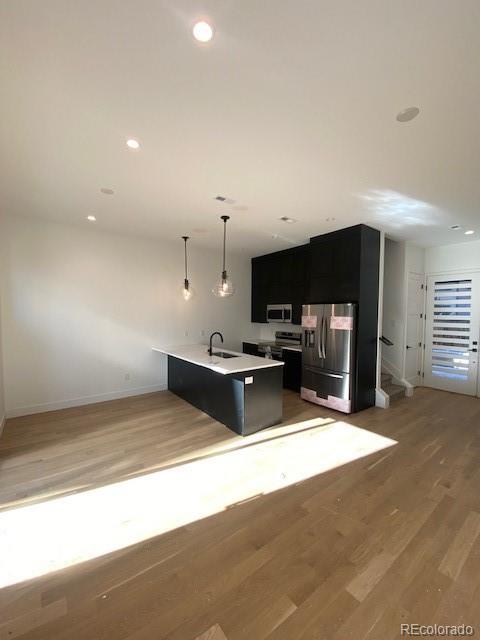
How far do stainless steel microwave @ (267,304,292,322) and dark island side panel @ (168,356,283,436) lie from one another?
2205 mm

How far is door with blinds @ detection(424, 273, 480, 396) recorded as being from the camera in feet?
16.2

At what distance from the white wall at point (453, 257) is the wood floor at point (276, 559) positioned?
3.61 meters

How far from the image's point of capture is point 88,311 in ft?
14.7

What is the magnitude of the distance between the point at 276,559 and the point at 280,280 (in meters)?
4.89

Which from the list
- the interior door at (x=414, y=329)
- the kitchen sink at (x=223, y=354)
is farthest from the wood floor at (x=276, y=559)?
the interior door at (x=414, y=329)

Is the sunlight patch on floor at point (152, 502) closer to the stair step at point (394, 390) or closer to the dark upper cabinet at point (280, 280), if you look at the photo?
the stair step at point (394, 390)

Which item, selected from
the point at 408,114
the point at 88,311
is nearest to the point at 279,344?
the point at 88,311

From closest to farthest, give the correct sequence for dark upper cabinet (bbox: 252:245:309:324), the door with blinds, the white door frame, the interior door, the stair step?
the stair step → the door with blinds → the white door frame → the interior door → dark upper cabinet (bbox: 252:245:309:324)

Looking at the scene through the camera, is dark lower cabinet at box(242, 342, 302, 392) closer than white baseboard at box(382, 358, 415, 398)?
No

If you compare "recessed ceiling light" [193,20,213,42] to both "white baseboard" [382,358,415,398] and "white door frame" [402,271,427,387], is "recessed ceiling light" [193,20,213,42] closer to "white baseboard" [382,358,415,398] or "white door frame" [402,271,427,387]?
"white door frame" [402,271,427,387]

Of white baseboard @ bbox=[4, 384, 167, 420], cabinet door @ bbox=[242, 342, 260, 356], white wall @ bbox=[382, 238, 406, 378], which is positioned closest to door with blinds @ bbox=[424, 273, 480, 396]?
white wall @ bbox=[382, 238, 406, 378]

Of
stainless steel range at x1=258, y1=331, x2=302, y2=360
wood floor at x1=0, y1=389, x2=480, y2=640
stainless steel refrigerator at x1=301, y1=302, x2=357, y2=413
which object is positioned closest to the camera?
wood floor at x1=0, y1=389, x2=480, y2=640

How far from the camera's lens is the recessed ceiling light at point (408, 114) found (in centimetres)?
172

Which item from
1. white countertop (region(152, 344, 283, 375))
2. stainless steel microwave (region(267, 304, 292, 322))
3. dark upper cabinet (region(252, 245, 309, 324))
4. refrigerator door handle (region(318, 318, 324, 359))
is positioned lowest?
white countertop (region(152, 344, 283, 375))
